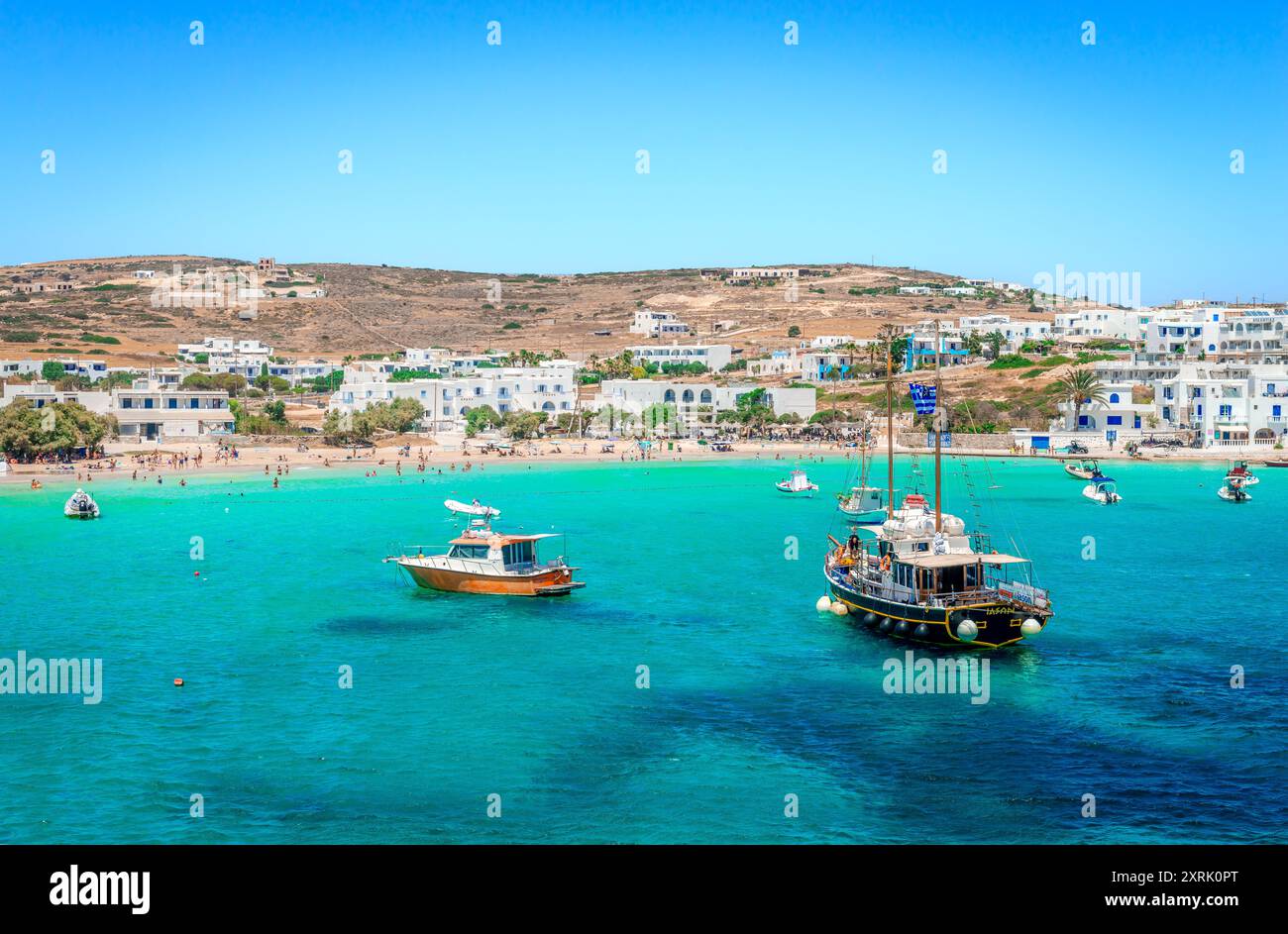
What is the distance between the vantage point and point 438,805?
2442 cm

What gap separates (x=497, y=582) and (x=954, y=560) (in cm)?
1821

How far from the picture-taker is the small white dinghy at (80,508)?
7512cm

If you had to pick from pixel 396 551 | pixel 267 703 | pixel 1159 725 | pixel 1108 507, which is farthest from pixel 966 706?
pixel 1108 507

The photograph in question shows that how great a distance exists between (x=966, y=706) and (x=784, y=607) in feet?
49.6

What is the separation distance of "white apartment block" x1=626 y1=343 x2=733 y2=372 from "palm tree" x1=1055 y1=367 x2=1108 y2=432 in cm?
5844

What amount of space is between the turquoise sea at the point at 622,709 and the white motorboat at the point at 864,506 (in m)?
11.1

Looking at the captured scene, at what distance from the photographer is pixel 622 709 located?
104ft

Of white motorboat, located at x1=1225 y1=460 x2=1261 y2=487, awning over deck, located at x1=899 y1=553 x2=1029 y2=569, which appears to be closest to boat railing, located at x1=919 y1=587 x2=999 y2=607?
awning over deck, located at x1=899 y1=553 x2=1029 y2=569

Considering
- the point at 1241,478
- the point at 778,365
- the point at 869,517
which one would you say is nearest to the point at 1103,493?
the point at 1241,478

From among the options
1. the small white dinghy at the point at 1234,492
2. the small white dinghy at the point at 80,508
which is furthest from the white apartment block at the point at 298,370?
the small white dinghy at the point at 1234,492

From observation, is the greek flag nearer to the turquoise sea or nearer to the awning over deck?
the turquoise sea

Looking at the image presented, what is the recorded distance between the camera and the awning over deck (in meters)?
37.8

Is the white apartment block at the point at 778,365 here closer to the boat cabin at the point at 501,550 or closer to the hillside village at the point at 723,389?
the hillside village at the point at 723,389
